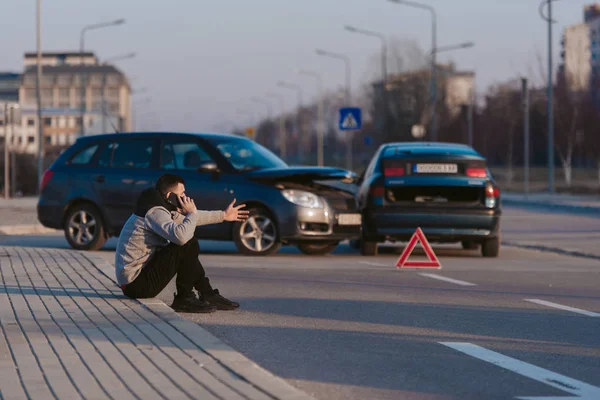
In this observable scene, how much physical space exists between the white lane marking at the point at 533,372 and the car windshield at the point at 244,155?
29.2 ft

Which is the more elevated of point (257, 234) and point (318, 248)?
point (257, 234)

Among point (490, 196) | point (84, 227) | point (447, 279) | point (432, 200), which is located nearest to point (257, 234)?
point (432, 200)

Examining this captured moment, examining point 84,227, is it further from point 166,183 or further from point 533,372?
point 533,372

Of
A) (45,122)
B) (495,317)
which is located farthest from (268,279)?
(45,122)

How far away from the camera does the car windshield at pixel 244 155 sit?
17188mm

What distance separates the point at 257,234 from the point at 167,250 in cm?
679

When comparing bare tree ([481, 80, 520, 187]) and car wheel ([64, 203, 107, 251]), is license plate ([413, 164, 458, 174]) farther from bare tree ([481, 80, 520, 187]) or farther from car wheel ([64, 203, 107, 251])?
bare tree ([481, 80, 520, 187])

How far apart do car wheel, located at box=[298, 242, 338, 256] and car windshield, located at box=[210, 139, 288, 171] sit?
1266mm

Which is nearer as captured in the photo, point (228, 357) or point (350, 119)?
point (228, 357)

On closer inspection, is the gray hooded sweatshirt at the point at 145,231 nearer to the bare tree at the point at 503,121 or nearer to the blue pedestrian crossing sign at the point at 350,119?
the blue pedestrian crossing sign at the point at 350,119

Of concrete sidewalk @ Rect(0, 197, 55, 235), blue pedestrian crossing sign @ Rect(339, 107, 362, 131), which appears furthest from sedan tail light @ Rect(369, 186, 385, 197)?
blue pedestrian crossing sign @ Rect(339, 107, 362, 131)

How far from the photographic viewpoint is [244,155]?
1747 cm

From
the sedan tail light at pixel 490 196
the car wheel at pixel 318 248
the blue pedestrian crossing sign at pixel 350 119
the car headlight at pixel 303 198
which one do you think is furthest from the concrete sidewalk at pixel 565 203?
the car headlight at pixel 303 198

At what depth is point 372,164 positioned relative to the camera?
18578 millimetres
